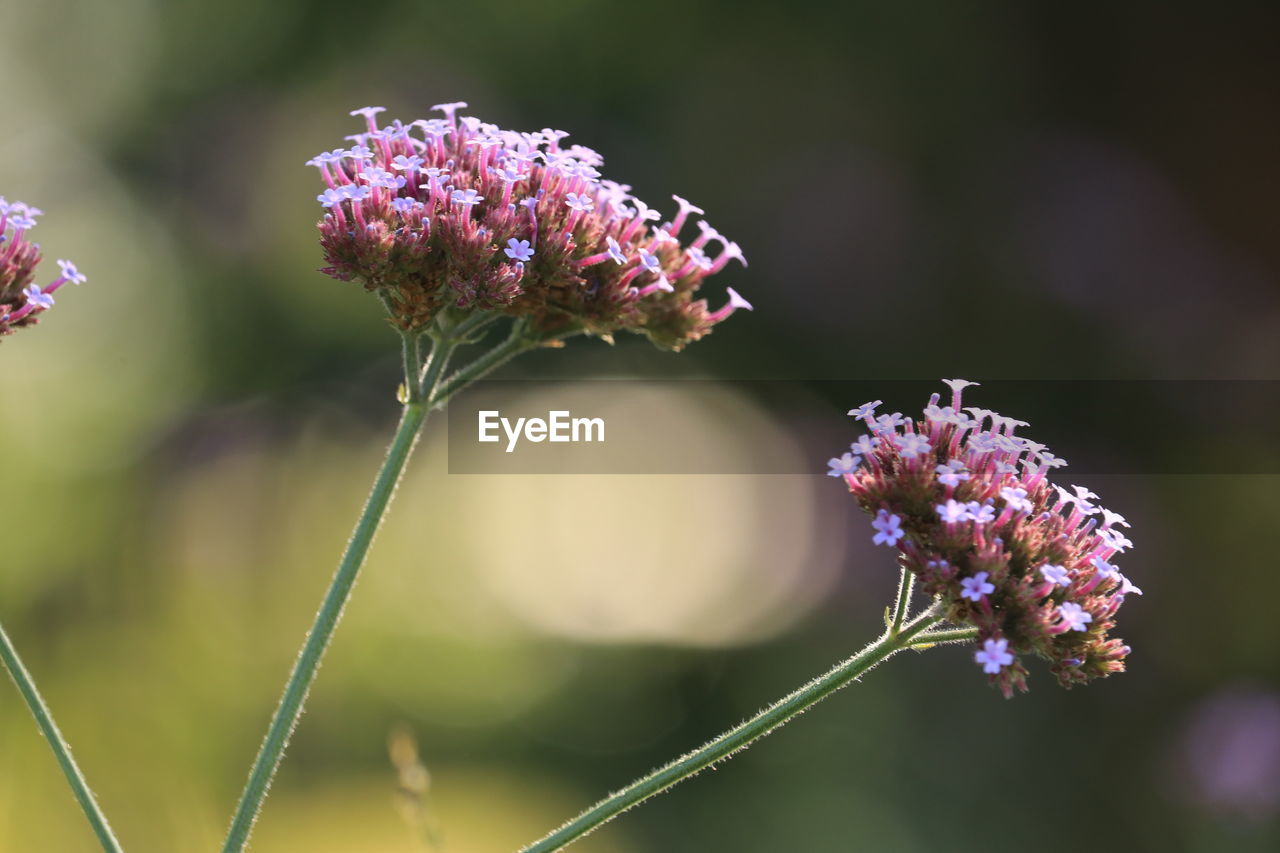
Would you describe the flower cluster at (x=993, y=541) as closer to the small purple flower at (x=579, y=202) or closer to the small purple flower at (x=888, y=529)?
the small purple flower at (x=888, y=529)

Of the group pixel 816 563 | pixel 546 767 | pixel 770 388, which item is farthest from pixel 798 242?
pixel 546 767

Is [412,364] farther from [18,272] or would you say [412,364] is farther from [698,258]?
[18,272]

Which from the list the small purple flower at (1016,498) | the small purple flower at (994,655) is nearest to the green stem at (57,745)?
the small purple flower at (994,655)

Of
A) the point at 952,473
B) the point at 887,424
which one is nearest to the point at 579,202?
the point at 887,424

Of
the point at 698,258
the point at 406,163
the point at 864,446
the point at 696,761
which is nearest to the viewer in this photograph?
the point at 696,761

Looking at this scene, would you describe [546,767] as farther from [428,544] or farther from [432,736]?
[428,544]

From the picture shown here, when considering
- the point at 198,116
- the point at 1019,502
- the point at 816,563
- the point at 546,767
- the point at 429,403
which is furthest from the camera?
the point at 198,116

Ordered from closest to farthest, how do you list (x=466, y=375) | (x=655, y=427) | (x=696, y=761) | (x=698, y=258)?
(x=696, y=761), (x=466, y=375), (x=698, y=258), (x=655, y=427)
